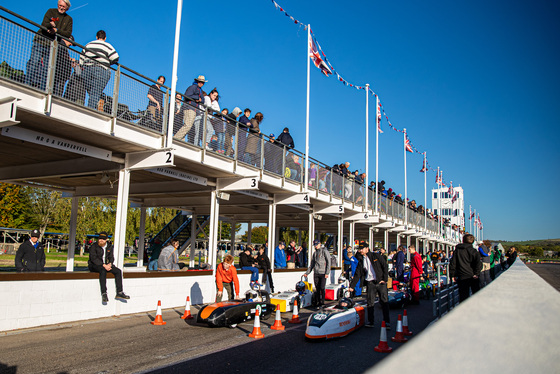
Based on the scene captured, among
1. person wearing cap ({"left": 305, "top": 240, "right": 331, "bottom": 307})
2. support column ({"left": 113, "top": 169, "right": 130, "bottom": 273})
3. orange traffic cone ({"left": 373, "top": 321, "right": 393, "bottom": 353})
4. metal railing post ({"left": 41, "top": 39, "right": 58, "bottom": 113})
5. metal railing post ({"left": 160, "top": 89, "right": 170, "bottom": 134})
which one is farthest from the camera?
person wearing cap ({"left": 305, "top": 240, "right": 331, "bottom": 307})

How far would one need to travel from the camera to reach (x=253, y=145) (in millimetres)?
16641

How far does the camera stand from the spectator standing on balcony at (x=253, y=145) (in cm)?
1638

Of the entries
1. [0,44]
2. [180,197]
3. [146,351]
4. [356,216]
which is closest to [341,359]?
[146,351]

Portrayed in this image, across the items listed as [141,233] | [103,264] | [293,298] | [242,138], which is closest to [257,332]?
[293,298]

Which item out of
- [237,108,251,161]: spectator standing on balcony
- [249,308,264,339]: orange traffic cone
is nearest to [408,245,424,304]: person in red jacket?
[237,108,251,161]: spectator standing on balcony

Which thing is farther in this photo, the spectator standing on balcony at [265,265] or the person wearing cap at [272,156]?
the person wearing cap at [272,156]

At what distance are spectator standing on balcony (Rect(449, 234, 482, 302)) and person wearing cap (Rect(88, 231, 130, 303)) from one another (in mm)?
8396

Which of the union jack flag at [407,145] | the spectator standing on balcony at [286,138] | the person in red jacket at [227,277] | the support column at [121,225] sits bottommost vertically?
the person in red jacket at [227,277]

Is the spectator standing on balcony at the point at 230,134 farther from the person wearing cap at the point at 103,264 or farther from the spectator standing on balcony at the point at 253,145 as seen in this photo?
the person wearing cap at the point at 103,264

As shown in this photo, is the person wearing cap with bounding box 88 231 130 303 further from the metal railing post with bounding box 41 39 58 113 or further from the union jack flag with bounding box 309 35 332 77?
the union jack flag with bounding box 309 35 332 77

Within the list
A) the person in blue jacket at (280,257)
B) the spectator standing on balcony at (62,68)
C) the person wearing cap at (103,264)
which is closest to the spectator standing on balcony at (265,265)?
the person in blue jacket at (280,257)

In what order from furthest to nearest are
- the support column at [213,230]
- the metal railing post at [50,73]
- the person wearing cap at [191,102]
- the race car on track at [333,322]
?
the support column at [213,230] → the person wearing cap at [191,102] → the metal railing post at [50,73] → the race car on track at [333,322]

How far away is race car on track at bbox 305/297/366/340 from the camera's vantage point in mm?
9125

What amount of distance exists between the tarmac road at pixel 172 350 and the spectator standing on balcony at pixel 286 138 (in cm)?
985
